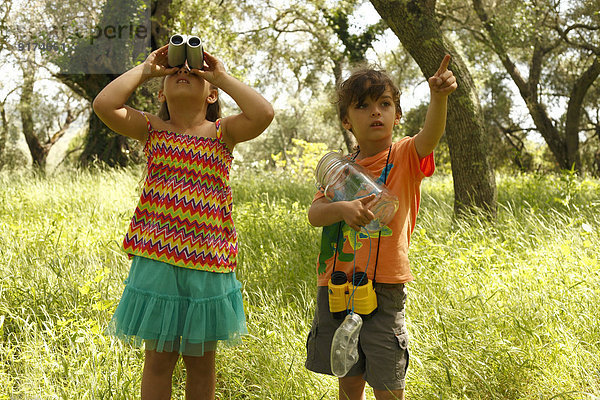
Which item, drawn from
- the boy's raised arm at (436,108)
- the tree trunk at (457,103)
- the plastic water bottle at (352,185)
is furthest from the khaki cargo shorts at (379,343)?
the tree trunk at (457,103)

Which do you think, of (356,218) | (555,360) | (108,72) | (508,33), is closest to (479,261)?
(555,360)

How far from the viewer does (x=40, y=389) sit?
242cm

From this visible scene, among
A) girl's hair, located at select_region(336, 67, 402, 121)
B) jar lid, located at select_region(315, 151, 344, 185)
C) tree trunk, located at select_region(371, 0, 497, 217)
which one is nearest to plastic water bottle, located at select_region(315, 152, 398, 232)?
jar lid, located at select_region(315, 151, 344, 185)

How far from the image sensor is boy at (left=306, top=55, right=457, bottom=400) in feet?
6.26

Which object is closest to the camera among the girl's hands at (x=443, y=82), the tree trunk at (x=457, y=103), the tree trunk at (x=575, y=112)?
the girl's hands at (x=443, y=82)

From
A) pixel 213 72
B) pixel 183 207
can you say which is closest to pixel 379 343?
pixel 183 207

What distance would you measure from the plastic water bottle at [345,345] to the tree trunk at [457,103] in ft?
11.2

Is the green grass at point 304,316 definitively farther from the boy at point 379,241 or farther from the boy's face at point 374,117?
the boy's face at point 374,117

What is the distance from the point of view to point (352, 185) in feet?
6.83

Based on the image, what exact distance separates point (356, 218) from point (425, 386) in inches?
43.5

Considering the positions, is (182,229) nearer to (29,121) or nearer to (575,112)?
(575,112)

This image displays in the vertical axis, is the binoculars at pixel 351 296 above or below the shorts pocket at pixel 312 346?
above

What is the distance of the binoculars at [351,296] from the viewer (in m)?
1.88

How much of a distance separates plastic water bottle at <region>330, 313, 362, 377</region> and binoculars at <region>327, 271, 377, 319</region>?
4 cm
